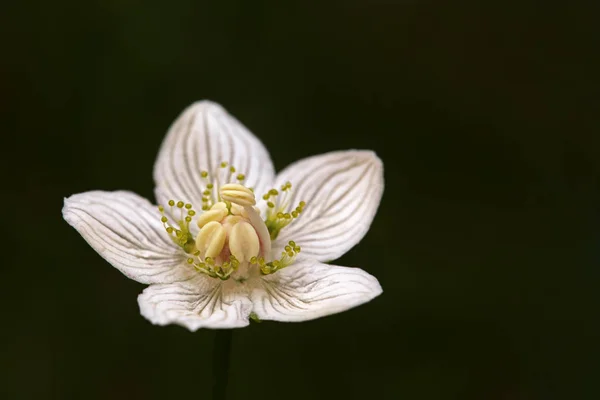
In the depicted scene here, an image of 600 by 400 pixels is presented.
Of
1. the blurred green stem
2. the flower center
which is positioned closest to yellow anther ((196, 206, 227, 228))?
the flower center

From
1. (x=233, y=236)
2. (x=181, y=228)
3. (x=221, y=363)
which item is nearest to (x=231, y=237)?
(x=233, y=236)

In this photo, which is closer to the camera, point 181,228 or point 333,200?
point 181,228

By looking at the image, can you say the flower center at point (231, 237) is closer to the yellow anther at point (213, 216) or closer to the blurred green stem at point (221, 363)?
the yellow anther at point (213, 216)

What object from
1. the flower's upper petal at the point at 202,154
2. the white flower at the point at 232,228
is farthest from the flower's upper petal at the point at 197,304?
the flower's upper petal at the point at 202,154

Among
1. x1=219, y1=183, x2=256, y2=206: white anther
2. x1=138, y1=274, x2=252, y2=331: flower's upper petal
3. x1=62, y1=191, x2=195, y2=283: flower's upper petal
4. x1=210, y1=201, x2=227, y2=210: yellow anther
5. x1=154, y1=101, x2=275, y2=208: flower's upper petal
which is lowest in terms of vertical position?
x1=138, y1=274, x2=252, y2=331: flower's upper petal

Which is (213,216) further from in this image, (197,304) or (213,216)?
(197,304)

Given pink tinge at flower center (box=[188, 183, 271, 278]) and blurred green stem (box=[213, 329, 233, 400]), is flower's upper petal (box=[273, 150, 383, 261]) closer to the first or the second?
pink tinge at flower center (box=[188, 183, 271, 278])

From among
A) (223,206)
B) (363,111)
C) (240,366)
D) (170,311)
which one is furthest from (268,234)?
(363,111)
